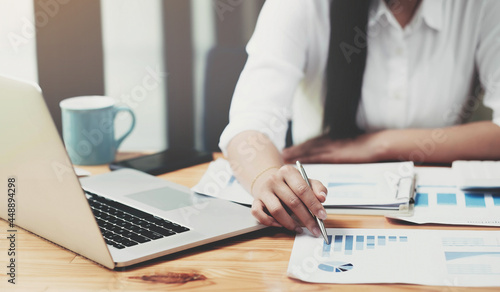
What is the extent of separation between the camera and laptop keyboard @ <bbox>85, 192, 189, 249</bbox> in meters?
0.82

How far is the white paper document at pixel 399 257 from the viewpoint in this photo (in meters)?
0.72

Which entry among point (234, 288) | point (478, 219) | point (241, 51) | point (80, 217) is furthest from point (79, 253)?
point (241, 51)

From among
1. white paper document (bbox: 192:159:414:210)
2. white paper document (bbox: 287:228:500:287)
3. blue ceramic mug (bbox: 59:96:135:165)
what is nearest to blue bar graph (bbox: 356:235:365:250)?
white paper document (bbox: 287:228:500:287)

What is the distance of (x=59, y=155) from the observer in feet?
2.25

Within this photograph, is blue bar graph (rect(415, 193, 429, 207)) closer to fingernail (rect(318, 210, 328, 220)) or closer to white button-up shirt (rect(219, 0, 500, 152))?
fingernail (rect(318, 210, 328, 220))

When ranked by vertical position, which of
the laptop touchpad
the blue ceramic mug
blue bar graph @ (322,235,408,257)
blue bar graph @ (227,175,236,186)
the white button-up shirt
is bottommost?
blue bar graph @ (322,235,408,257)

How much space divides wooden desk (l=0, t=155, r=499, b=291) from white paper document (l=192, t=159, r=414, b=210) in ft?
0.20

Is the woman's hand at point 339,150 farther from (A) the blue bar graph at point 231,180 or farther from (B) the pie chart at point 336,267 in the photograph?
(B) the pie chart at point 336,267

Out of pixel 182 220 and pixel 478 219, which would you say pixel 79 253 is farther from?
pixel 478 219

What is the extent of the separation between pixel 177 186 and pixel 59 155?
41cm

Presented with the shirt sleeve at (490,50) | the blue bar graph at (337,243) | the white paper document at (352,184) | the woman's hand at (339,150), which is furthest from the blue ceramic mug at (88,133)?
the shirt sleeve at (490,50)

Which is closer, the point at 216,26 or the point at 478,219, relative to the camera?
the point at 478,219

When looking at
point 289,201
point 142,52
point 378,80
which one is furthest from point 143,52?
point 289,201

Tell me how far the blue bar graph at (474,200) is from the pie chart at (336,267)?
298mm
